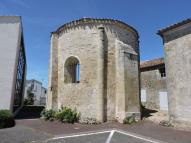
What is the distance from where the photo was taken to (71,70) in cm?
1553

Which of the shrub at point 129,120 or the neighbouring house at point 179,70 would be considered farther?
the shrub at point 129,120

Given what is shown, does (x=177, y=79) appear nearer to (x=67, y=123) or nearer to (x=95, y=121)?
(x=95, y=121)

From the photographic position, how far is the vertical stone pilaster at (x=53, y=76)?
15.1 metres

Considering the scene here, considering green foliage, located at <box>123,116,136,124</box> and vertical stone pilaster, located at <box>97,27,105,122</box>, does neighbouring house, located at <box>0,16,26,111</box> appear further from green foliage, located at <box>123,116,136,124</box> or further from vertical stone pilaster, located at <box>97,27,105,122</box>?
green foliage, located at <box>123,116,136,124</box>

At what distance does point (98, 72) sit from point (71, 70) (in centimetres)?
302

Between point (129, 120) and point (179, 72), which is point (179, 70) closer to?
point (179, 72)

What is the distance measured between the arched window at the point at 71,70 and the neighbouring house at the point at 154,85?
9.15m

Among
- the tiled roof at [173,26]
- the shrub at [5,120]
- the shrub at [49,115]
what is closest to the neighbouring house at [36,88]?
the shrub at [49,115]

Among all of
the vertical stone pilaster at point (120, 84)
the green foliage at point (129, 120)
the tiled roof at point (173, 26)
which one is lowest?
the green foliage at point (129, 120)

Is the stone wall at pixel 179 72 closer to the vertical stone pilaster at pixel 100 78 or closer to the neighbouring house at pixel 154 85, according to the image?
the vertical stone pilaster at pixel 100 78

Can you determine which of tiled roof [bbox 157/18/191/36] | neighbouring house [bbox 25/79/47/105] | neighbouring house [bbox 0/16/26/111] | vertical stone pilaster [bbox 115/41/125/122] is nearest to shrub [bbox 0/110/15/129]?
neighbouring house [bbox 0/16/26/111]

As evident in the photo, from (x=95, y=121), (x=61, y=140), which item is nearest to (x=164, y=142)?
(x=61, y=140)

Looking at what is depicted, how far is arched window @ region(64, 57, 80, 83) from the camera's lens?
49.2ft

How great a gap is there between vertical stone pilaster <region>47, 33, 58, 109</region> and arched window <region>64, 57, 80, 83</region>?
1122 millimetres
